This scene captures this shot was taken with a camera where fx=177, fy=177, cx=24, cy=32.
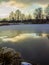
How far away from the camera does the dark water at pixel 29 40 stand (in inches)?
73.0

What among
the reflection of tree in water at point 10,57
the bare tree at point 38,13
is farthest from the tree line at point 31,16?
the reflection of tree in water at point 10,57

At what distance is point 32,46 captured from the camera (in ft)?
6.17

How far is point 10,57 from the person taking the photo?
1.80 metres

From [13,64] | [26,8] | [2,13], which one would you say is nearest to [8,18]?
[2,13]

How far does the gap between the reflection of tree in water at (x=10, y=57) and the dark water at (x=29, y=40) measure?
0.06 metres

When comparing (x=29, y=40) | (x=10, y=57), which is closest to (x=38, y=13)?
(x=29, y=40)

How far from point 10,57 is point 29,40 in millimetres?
269

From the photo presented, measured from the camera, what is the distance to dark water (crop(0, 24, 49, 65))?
1854mm

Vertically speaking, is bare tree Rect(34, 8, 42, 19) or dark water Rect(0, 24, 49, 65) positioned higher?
bare tree Rect(34, 8, 42, 19)

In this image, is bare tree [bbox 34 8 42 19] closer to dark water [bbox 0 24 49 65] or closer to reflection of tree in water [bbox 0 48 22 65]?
dark water [bbox 0 24 49 65]

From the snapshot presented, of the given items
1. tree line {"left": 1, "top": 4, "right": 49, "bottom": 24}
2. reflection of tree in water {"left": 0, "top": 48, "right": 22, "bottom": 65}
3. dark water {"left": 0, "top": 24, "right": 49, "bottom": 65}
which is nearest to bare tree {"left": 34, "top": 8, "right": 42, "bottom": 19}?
tree line {"left": 1, "top": 4, "right": 49, "bottom": 24}

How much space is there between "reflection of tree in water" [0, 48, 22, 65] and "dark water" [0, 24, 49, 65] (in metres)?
0.06

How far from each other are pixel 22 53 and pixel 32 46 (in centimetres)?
13

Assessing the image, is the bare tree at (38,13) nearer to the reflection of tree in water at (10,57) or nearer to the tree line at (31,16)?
the tree line at (31,16)
